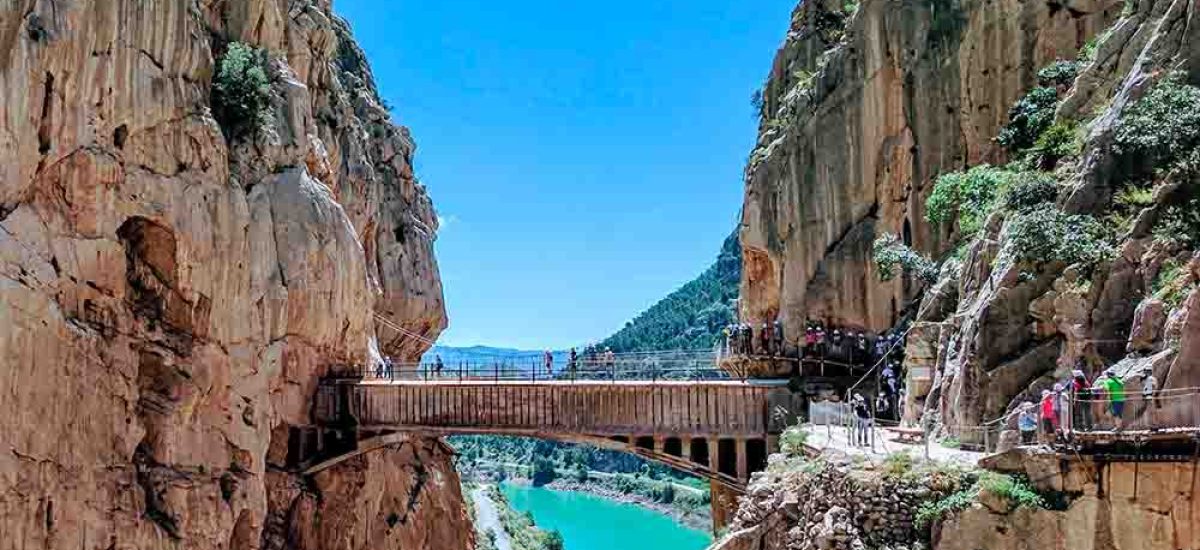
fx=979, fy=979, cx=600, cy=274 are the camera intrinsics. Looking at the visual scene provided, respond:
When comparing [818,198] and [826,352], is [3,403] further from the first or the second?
[818,198]

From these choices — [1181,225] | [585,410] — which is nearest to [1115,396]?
[1181,225]

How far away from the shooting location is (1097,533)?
12.9m

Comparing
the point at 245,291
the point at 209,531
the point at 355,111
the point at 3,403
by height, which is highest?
the point at 355,111

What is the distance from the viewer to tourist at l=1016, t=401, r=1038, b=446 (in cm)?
1391

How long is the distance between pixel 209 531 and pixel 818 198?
21.9 m

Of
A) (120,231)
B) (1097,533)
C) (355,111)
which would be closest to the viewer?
(1097,533)

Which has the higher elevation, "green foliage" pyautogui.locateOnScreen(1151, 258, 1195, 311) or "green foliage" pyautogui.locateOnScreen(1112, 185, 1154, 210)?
"green foliage" pyautogui.locateOnScreen(1112, 185, 1154, 210)

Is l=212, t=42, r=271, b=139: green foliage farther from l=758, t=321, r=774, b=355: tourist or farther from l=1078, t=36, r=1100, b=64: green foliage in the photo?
l=1078, t=36, r=1100, b=64: green foliage

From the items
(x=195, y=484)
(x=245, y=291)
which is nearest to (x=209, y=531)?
(x=195, y=484)

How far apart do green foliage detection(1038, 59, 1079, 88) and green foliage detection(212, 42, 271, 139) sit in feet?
76.0

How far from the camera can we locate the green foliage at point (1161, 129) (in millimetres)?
15359

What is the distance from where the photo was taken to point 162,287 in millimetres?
27875

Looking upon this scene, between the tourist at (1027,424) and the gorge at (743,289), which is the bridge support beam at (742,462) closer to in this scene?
the gorge at (743,289)

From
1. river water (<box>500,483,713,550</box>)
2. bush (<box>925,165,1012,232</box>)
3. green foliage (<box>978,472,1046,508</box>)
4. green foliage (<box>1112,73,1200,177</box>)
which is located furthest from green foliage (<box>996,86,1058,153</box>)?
river water (<box>500,483,713,550</box>)
